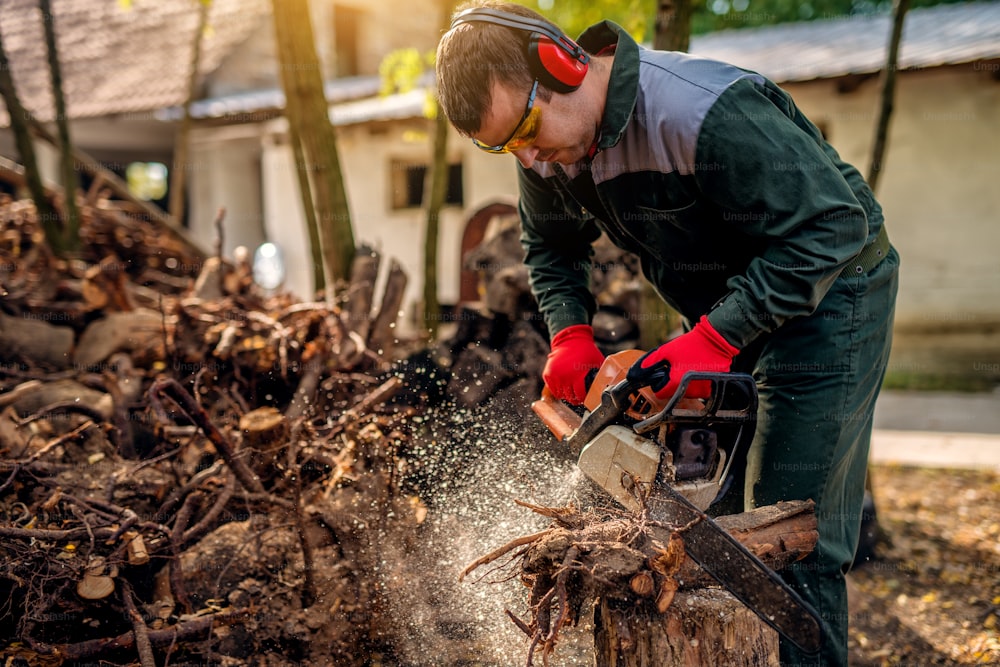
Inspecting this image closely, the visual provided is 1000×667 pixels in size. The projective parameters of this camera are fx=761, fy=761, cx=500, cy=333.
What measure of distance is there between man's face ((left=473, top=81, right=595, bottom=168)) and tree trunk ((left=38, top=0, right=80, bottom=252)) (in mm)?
4043

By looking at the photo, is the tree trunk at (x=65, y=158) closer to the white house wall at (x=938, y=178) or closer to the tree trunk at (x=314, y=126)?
the tree trunk at (x=314, y=126)

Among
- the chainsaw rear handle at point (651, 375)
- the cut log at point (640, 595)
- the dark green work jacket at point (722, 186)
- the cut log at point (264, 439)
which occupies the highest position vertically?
the dark green work jacket at point (722, 186)

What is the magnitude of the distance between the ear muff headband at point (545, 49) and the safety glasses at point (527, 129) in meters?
0.04

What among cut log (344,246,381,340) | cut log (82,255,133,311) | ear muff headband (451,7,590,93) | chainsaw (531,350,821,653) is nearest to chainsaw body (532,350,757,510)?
chainsaw (531,350,821,653)

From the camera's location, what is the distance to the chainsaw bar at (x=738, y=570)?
5.60 feet

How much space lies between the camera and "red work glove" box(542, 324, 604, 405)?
7.56 ft

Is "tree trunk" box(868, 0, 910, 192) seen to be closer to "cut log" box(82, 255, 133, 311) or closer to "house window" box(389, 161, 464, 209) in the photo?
"cut log" box(82, 255, 133, 311)

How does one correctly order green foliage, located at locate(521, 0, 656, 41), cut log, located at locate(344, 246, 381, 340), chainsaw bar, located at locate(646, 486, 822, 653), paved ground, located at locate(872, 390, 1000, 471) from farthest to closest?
1. paved ground, located at locate(872, 390, 1000, 471)
2. green foliage, located at locate(521, 0, 656, 41)
3. cut log, located at locate(344, 246, 381, 340)
4. chainsaw bar, located at locate(646, 486, 822, 653)

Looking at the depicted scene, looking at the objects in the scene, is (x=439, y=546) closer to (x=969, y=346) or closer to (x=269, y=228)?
(x=969, y=346)

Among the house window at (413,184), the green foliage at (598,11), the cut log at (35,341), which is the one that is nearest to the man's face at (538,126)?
the green foliage at (598,11)

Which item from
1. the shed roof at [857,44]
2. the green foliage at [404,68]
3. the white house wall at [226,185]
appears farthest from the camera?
the white house wall at [226,185]

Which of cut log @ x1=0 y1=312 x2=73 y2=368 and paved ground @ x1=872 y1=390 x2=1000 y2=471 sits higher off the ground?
cut log @ x1=0 y1=312 x2=73 y2=368

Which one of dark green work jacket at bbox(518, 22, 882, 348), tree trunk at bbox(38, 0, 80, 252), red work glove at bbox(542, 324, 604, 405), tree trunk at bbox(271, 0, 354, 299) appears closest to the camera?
dark green work jacket at bbox(518, 22, 882, 348)

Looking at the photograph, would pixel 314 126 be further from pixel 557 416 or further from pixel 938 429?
pixel 938 429
